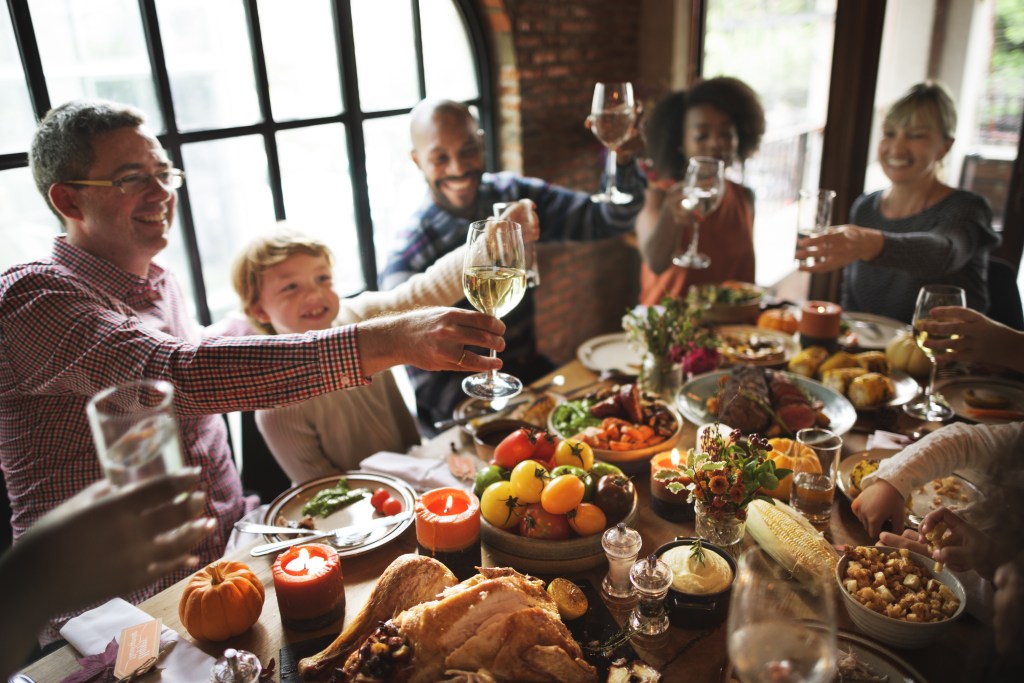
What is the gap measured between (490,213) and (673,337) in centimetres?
123

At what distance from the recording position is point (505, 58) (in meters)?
3.60

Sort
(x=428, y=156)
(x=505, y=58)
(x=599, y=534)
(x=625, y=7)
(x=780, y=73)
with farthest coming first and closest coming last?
(x=780, y=73) → (x=625, y=7) → (x=505, y=58) → (x=428, y=156) → (x=599, y=534)

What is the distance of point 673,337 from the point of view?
1.91 m

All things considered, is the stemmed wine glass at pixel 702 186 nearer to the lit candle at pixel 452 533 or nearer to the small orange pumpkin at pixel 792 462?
the small orange pumpkin at pixel 792 462

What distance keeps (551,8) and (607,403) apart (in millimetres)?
2722

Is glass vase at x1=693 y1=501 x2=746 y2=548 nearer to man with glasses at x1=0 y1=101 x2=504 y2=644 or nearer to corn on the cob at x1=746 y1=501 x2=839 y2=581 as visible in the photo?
corn on the cob at x1=746 y1=501 x2=839 y2=581

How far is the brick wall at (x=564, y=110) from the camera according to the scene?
3.61 metres

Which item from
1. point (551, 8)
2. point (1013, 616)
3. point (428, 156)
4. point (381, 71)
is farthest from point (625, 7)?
point (1013, 616)

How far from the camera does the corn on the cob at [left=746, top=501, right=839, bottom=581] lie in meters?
1.17

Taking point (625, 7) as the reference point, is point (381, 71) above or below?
below

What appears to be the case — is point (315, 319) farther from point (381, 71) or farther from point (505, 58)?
point (505, 58)

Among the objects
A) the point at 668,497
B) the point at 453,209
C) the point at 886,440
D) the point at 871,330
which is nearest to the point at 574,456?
the point at 668,497

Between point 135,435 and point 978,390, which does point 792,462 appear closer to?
point 978,390

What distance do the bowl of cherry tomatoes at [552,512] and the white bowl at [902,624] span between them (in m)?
0.38
